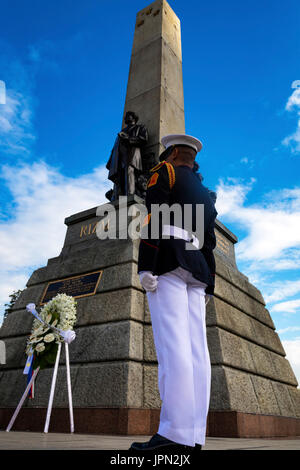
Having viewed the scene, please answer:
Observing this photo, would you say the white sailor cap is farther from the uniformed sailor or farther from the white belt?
the white belt

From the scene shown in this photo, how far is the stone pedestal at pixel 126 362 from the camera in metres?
4.37

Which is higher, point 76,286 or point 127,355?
point 76,286

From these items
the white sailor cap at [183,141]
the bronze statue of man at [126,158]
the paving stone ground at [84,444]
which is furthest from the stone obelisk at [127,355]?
the white sailor cap at [183,141]

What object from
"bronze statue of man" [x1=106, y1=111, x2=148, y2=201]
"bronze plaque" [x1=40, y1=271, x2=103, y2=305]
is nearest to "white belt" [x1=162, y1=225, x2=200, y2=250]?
"bronze plaque" [x1=40, y1=271, x2=103, y2=305]

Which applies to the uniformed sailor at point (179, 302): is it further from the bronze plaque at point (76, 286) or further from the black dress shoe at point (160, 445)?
the bronze plaque at point (76, 286)

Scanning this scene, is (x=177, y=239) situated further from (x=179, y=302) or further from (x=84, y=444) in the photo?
(x=84, y=444)

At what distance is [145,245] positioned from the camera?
2.51 metres

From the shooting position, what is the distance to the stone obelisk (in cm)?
439

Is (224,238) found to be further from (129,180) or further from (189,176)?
(189,176)

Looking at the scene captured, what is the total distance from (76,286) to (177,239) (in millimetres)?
3957

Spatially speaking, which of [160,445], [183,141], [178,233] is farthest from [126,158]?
[160,445]

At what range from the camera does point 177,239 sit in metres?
2.59

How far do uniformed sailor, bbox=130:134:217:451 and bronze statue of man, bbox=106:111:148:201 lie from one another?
17.5 feet

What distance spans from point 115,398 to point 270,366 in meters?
3.45
